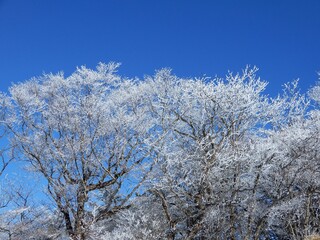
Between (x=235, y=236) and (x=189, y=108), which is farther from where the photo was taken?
(x=189, y=108)

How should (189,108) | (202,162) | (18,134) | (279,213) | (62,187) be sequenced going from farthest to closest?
(18,134) < (62,187) < (189,108) < (202,162) < (279,213)

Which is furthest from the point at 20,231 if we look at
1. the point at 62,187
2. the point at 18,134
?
the point at 18,134

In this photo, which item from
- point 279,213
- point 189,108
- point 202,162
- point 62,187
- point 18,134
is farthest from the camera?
point 18,134

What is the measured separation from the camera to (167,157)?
49.1 ft

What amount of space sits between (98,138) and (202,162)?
20.7ft

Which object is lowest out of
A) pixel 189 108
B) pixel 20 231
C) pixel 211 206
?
pixel 211 206

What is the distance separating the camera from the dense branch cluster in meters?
14.6

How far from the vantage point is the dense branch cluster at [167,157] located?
47.8 feet

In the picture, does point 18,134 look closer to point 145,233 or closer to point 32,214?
point 32,214

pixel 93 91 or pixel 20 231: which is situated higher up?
pixel 93 91

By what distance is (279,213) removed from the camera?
14023 mm

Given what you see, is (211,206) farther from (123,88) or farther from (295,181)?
(123,88)

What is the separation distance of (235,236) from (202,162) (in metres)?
3.05

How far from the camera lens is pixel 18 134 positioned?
2000 cm
